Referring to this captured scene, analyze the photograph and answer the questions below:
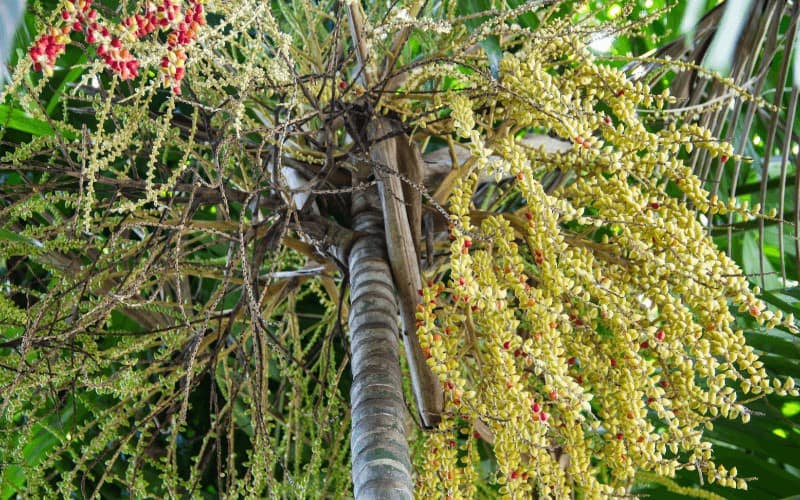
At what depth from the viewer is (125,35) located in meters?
0.72

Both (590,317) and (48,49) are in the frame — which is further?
(590,317)

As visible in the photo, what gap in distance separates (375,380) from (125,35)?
53cm

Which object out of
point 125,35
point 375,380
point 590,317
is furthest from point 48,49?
point 590,317

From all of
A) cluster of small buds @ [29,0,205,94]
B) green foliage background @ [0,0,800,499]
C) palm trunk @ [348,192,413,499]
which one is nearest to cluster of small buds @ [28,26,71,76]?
cluster of small buds @ [29,0,205,94]

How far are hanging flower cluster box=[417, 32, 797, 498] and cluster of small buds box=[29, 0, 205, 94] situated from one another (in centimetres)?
36

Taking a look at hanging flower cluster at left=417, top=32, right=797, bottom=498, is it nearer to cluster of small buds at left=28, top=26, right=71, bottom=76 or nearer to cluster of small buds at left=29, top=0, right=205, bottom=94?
cluster of small buds at left=29, top=0, right=205, bottom=94

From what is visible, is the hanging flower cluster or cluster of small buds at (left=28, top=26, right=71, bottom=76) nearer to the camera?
cluster of small buds at (left=28, top=26, right=71, bottom=76)

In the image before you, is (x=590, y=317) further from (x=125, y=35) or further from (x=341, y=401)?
(x=125, y=35)

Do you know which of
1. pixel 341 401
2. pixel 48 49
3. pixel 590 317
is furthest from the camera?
pixel 341 401

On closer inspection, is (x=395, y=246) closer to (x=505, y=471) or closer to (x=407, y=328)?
(x=407, y=328)

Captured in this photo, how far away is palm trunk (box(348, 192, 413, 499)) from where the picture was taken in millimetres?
910

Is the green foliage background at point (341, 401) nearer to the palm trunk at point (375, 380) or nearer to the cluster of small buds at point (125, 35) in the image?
the palm trunk at point (375, 380)

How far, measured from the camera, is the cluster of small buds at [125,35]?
2.27ft

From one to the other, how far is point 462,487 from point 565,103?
563 mm
